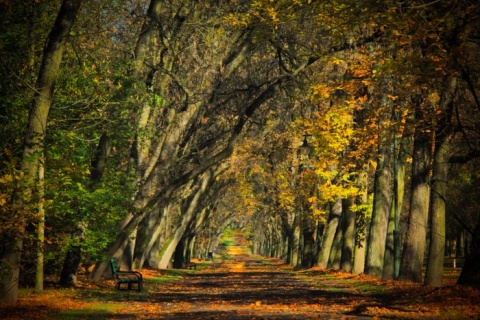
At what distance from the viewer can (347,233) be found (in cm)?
3959

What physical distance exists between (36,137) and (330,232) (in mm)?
31830

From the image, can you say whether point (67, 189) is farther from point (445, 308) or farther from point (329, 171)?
point (329, 171)

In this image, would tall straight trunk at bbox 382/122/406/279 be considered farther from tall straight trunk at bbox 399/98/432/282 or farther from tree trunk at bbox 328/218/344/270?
tree trunk at bbox 328/218/344/270

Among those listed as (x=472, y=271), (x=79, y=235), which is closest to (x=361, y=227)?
(x=472, y=271)

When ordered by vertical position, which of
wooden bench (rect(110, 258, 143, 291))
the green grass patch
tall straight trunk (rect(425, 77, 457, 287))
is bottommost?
the green grass patch

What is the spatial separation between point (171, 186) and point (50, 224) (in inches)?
300

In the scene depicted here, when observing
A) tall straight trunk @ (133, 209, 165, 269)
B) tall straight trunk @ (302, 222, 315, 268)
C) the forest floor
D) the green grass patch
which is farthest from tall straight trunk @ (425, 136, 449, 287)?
tall straight trunk @ (302, 222, 315, 268)

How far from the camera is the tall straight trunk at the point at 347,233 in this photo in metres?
39.6

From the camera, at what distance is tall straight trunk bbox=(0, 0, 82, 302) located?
640 inches

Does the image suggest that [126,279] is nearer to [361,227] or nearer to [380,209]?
[380,209]

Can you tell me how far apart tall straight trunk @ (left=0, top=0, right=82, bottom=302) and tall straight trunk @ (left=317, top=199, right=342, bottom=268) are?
30.7 metres

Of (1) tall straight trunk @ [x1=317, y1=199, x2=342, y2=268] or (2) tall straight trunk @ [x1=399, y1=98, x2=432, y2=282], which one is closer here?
(2) tall straight trunk @ [x1=399, y1=98, x2=432, y2=282]

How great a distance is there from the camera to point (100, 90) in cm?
1928

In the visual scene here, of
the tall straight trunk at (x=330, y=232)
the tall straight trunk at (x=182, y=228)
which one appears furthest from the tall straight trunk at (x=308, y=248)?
the tall straight trunk at (x=182, y=228)
